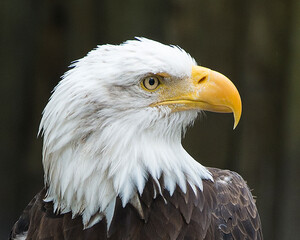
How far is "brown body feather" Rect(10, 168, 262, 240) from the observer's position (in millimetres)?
3055

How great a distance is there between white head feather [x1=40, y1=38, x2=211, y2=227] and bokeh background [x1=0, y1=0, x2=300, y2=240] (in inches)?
83.7

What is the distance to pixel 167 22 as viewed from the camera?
551 centimetres

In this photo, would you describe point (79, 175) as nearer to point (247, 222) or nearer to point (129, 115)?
point (129, 115)

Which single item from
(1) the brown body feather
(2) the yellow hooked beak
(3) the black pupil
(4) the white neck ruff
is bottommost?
(1) the brown body feather

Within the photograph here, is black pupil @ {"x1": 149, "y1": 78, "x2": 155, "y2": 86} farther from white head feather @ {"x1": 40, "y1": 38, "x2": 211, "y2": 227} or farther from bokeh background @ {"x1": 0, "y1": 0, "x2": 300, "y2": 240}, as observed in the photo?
bokeh background @ {"x1": 0, "y1": 0, "x2": 300, "y2": 240}

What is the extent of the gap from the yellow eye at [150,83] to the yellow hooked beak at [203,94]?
0.17 feet

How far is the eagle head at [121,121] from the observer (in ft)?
9.77

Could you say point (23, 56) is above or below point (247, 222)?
above

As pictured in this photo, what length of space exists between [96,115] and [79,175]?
30cm

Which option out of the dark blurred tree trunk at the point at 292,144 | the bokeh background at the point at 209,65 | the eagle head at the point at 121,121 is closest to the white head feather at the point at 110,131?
the eagle head at the point at 121,121

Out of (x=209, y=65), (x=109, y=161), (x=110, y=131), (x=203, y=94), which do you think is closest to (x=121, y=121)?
(x=110, y=131)

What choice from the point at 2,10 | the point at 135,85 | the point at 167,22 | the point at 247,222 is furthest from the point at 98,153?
the point at 2,10

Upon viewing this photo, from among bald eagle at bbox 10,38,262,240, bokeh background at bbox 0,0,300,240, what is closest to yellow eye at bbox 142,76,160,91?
bald eagle at bbox 10,38,262,240

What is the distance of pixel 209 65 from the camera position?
5461mm
